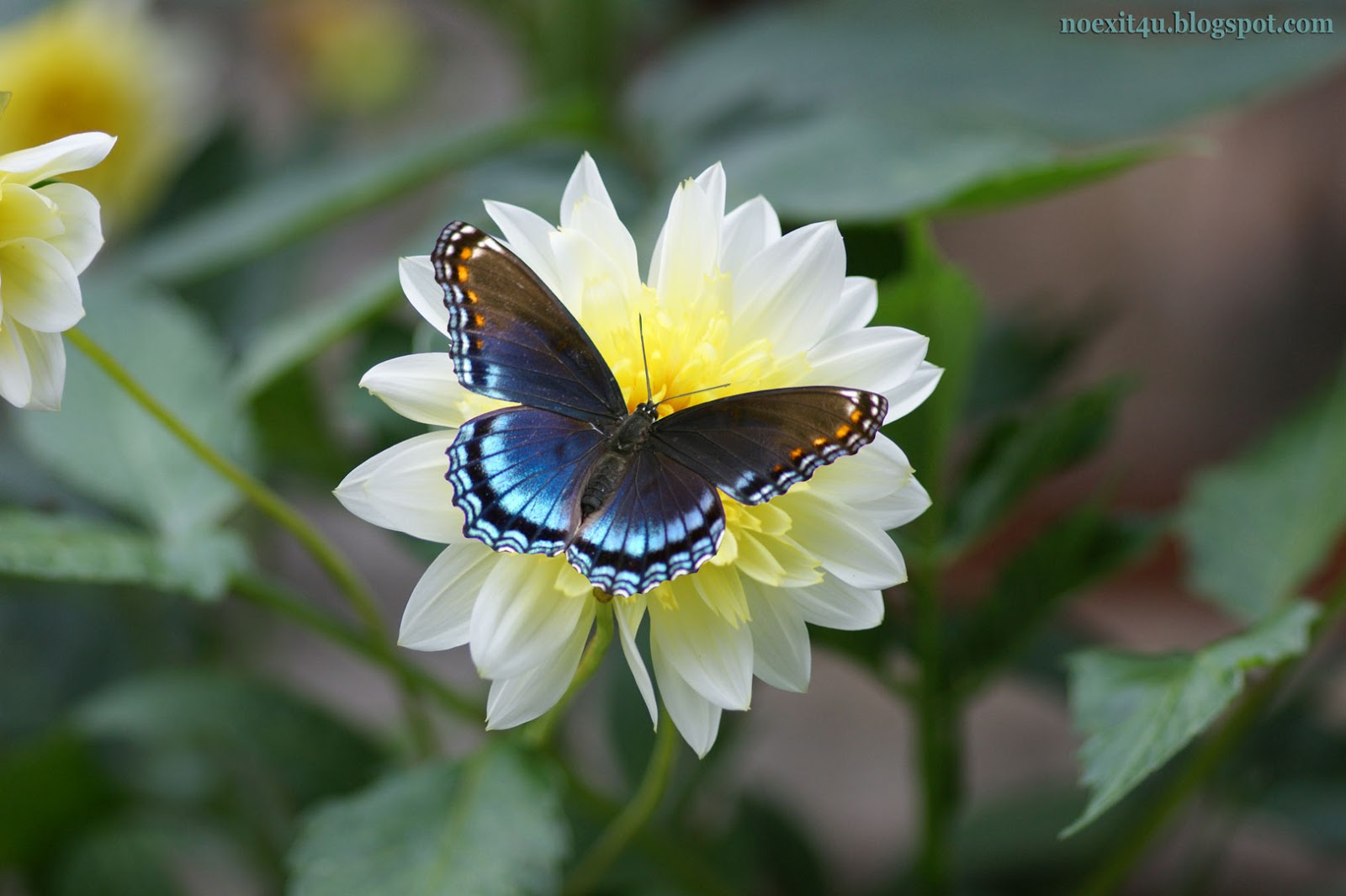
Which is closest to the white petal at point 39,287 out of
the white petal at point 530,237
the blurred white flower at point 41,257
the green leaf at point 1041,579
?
the blurred white flower at point 41,257

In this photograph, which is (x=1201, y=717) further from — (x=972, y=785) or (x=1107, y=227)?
(x=1107, y=227)

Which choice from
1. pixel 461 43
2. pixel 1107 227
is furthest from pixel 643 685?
pixel 461 43

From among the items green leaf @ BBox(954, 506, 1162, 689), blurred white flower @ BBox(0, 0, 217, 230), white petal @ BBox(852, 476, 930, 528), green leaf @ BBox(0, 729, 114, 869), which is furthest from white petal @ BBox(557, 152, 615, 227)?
blurred white flower @ BBox(0, 0, 217, 230)

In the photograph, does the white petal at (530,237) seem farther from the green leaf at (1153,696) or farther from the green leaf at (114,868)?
the green leaf at (114,868)

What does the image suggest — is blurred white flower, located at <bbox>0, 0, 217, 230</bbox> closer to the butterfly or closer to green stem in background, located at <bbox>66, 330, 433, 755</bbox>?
green stem in background, located at <bbox>66, 330, 433, 755</bbox>

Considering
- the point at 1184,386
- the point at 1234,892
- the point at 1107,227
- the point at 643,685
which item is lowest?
the point at 1234,892

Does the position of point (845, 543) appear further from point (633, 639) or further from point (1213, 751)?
point (1213, 751)
